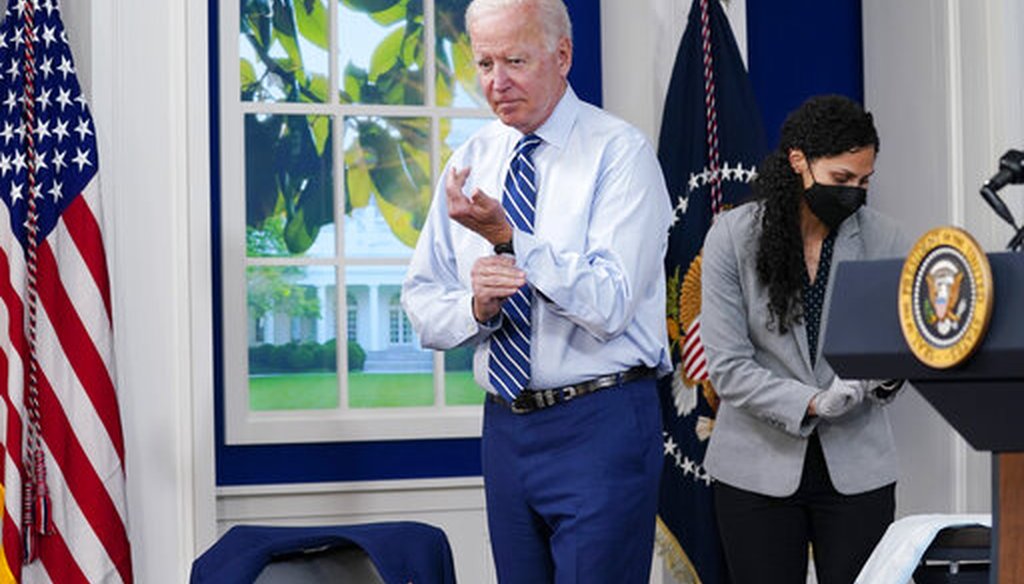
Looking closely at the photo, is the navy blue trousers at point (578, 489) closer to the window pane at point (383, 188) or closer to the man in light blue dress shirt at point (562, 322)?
the man in light blue dress shirt at point (562, 322)

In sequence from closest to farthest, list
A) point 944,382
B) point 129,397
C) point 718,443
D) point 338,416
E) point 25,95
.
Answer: point 944,382 < point 718,443 < point 25,95 < point 129,397 < point 338,416

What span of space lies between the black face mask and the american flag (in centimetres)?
167

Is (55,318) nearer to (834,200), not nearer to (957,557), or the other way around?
(834,200)

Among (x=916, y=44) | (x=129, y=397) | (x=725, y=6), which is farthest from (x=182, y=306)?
(x=916, y=44)

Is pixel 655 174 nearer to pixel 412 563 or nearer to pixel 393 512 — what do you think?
pixel 412 563

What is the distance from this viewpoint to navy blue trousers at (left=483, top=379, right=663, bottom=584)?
2244 millimetres

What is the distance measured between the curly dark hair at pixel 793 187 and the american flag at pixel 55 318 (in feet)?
5.18

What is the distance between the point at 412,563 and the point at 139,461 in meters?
1.62

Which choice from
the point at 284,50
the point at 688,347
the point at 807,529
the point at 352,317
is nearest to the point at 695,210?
the point at 688,347

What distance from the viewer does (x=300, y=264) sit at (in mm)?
4066

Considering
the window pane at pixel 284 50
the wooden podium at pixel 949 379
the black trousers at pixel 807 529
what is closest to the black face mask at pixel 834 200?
the black trousers at pixel 807 529

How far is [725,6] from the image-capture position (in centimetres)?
427

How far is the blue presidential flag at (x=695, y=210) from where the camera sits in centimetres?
384

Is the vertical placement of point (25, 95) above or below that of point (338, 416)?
above
